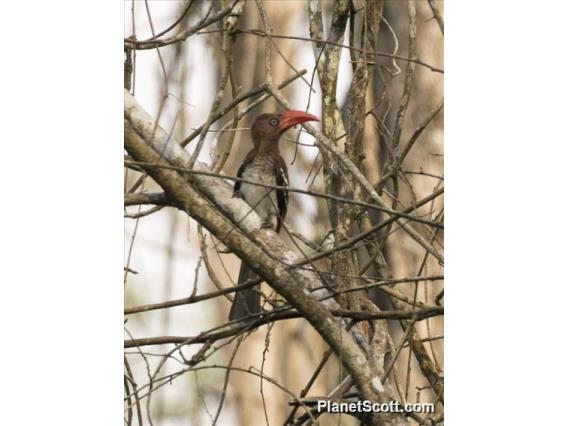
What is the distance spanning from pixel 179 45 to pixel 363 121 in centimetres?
66

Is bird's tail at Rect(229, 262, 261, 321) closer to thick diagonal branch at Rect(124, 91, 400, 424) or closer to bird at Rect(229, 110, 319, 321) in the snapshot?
bird at Rect(229, 110, 319, 321)

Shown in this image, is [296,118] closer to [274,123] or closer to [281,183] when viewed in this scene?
[274,123]

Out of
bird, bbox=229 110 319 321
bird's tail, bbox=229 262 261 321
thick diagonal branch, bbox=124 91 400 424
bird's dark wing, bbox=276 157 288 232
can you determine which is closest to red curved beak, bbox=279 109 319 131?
bird, bbox=229 110 319 321

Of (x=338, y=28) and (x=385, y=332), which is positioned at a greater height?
(x=338, y=28)

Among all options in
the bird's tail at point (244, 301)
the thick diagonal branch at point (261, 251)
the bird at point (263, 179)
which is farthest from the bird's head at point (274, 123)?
the bird's tail at point (244, 301)

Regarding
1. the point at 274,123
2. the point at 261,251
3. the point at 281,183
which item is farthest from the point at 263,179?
the point at 261,251

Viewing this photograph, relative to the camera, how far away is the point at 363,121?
3330mm

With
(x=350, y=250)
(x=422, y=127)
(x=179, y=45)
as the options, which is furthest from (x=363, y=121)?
(x=179, y=45)

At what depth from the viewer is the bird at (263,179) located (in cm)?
323

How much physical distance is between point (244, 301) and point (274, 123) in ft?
1.95

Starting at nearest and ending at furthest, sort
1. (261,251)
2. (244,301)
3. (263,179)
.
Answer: (261,251) → (244,301) → (263,179)

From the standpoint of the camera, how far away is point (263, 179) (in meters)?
3.34

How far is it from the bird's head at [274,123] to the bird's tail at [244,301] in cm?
44

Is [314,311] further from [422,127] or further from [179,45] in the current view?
[179,45]
